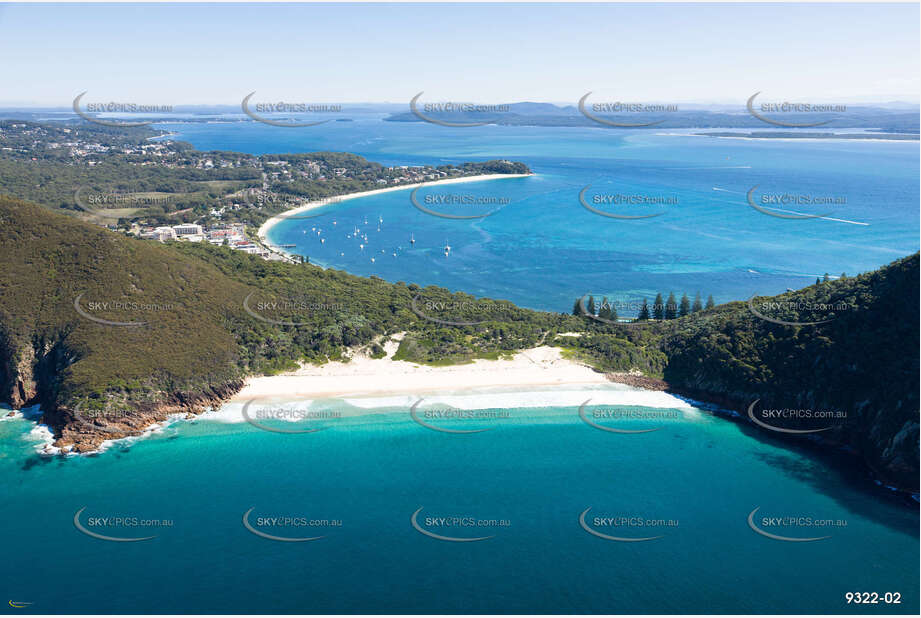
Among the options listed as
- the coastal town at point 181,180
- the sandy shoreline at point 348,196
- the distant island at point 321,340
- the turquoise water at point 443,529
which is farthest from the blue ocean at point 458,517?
the sandy shoreline at point 348,196

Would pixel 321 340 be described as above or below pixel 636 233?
below

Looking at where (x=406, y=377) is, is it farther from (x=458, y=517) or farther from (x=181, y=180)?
(x=181, y=180)

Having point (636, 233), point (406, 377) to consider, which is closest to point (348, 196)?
point (636, 233)

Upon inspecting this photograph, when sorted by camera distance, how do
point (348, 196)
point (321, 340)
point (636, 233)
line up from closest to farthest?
point (321, 340)
point (636, 233)
point (348, 196)

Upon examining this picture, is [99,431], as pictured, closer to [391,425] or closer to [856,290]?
[391,425]

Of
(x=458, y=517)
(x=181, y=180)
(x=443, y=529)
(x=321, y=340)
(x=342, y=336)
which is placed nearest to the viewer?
(x=443, y=529)
